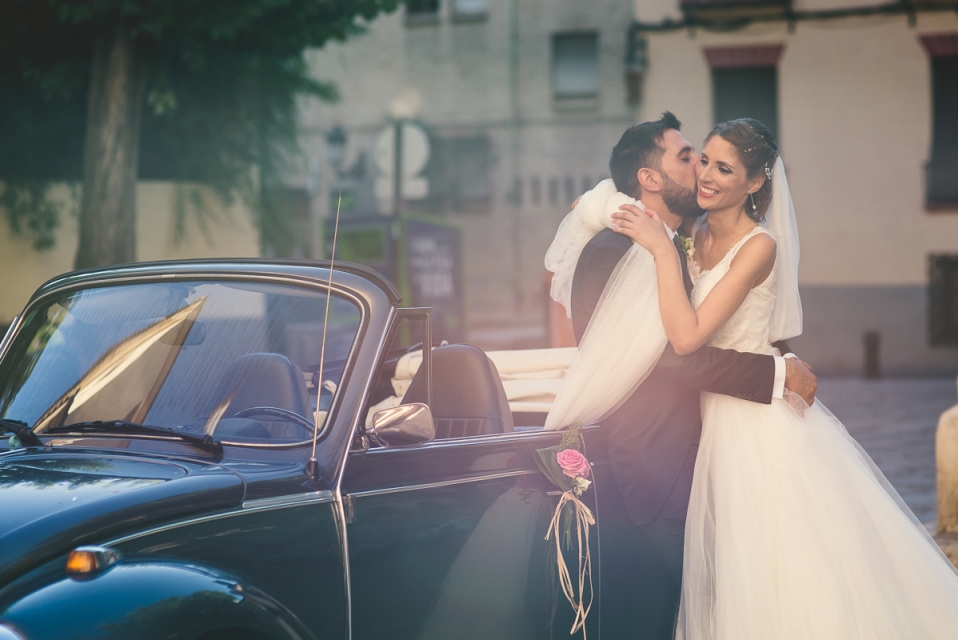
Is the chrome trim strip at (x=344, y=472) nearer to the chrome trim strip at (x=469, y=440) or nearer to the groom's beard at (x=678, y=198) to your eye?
the chrome trim strip at (x=469, y=440)

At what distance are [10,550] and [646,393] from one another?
2.13 m

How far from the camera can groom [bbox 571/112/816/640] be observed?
11.6 ft

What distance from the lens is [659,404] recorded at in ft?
Answer: 11.9


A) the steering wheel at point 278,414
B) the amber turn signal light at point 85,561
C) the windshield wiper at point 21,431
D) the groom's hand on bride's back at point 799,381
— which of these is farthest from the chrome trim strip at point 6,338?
the groom's hand on bride's back at point 799,381

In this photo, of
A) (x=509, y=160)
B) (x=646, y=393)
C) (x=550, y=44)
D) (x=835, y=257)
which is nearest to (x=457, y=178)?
(x=509, y=160)

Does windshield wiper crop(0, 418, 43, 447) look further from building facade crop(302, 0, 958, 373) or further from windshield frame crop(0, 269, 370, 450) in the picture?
building facade crop(302, 0, 958, 373)

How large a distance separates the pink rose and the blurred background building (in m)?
14.0

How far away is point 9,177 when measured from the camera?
12.5 m

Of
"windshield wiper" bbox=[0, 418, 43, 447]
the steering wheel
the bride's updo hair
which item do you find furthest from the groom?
"windshield wiper" bbox=[0, 418, 43, 447]

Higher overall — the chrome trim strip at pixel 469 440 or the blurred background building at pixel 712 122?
the blurred background building at pixel 712 122

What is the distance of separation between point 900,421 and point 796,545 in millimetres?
10400

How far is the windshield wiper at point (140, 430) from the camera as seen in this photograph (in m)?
2.78

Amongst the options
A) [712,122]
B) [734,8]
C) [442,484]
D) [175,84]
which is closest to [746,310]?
[442,484]

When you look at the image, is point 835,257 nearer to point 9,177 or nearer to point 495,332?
point 495,332
